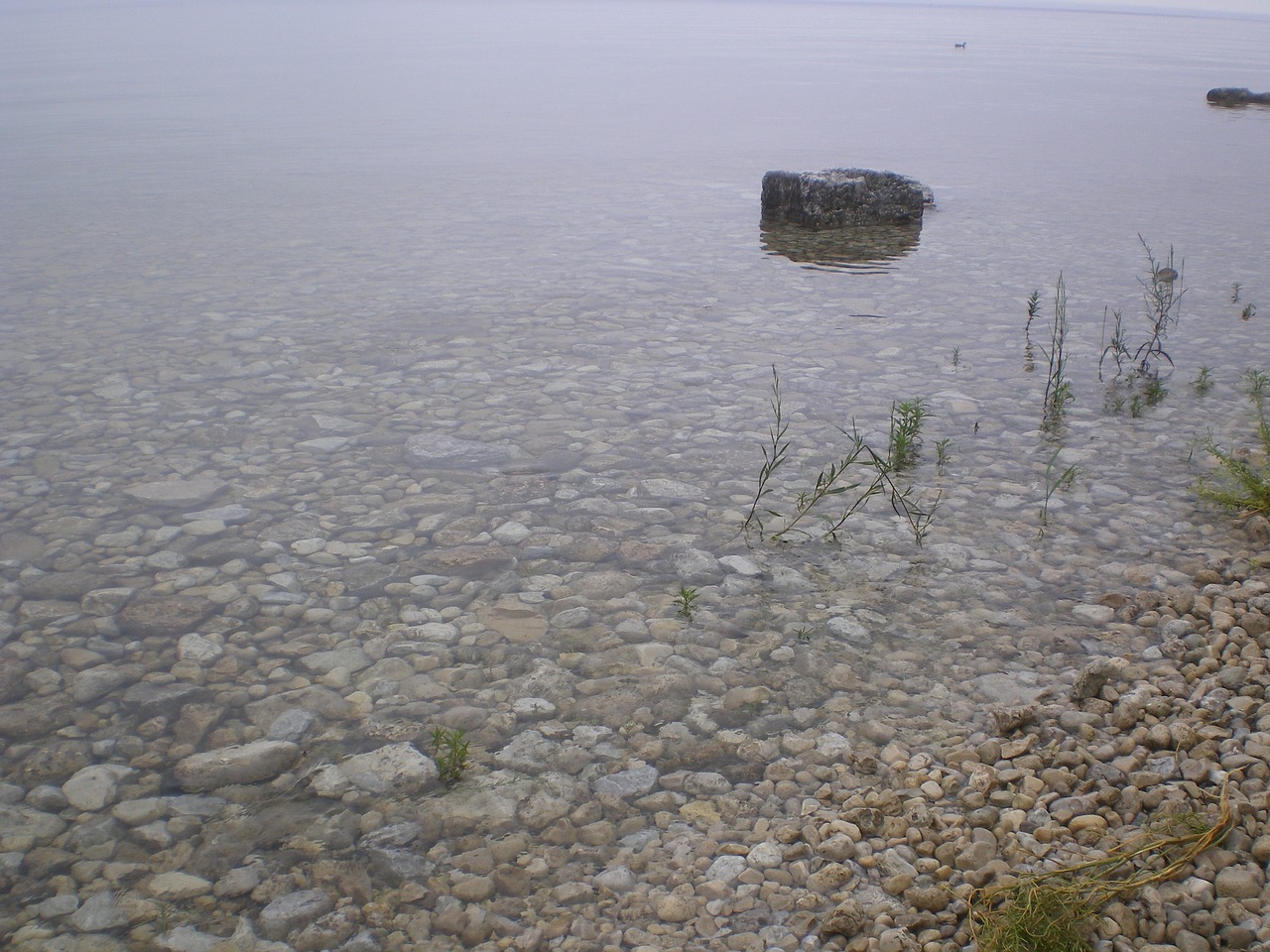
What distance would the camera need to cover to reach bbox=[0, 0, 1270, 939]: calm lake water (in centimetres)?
473

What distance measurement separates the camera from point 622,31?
76062 millimetres

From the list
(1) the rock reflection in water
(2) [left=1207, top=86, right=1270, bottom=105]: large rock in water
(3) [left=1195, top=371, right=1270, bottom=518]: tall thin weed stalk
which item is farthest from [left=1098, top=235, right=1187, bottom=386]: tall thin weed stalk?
(2) [left=1207, top=86, right=1270, bottom=105]: large rock in water

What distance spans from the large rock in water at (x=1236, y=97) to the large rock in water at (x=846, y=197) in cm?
2072

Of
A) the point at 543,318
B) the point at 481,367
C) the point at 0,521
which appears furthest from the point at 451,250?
the point at 0,521

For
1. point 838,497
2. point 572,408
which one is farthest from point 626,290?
point 838,497

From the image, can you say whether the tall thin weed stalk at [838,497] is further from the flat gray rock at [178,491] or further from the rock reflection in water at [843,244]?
the rock reflection in water at [843,244]

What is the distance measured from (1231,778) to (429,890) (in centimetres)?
267

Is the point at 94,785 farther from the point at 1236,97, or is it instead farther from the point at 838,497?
the point at 1236,97

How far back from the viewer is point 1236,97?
28062 millimetres

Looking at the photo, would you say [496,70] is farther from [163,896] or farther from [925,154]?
[163,896]

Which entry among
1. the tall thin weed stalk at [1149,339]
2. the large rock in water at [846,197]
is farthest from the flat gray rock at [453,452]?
the large rock in water at [846,197]

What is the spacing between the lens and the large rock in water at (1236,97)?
28062 millimetres

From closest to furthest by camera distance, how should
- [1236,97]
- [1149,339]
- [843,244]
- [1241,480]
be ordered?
[1241,480] → [1149,339] → [843,244] → [1236,97]

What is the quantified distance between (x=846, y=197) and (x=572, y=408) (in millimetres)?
7505
